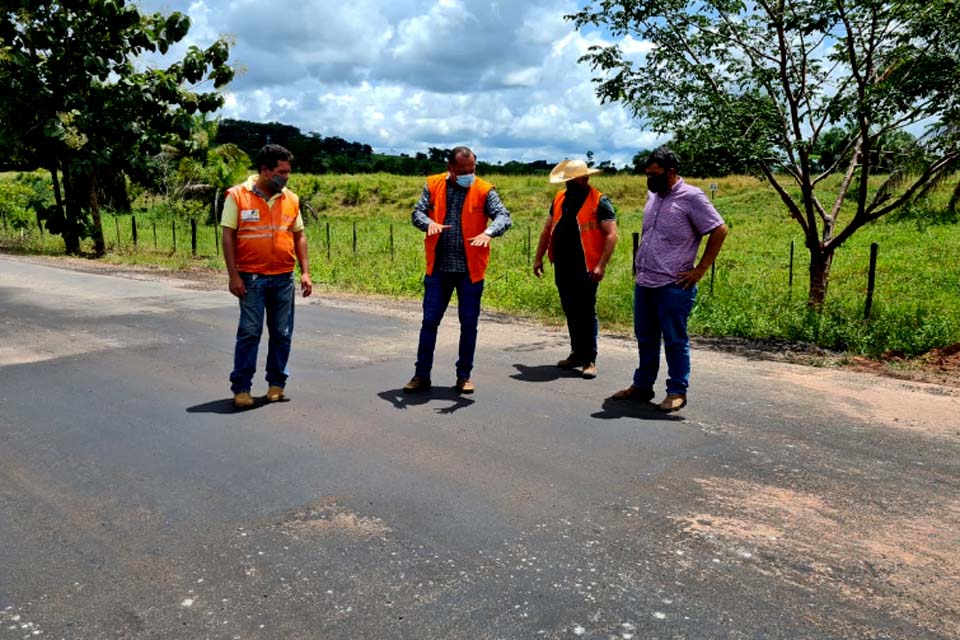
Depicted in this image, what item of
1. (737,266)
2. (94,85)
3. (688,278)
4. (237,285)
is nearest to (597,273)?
(688,278)

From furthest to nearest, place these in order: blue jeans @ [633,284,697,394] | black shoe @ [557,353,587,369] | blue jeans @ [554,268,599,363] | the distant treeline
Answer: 1. the distant treeline
2. black shoe @ [557,353,587,369]
3. blue jeans @ [554,268,599,363]
4. blue jeans @ [633,284,697,394]

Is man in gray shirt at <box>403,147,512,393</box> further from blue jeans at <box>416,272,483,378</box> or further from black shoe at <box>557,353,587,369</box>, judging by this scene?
black shoe at <box>557,353,587,369</box>

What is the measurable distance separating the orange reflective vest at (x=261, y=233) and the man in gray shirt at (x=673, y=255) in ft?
8.44

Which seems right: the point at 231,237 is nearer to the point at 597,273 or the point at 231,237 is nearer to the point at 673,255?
the point at 597,273

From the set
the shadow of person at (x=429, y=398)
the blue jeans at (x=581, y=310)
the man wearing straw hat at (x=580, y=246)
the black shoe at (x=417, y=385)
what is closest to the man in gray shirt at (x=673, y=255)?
the man wearing straw hat at (x=580, y=246)

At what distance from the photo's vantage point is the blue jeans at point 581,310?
689 cm

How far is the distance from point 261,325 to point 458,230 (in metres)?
1.61

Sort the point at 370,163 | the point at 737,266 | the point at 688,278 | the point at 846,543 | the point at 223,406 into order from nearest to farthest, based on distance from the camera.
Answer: the point at 846,543
the point at 688,278
the point at 223,406
the point at 737,266
the point at 370,163

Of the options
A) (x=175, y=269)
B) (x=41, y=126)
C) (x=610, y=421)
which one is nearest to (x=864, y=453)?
(x=610, y=421)

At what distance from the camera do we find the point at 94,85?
20.0 metres

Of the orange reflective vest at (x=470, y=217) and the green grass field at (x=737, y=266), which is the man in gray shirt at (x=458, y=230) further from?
the green grass field at (x=737, y=266)

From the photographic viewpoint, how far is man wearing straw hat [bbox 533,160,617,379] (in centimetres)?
666

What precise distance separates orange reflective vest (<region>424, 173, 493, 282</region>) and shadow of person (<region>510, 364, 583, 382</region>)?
115cm

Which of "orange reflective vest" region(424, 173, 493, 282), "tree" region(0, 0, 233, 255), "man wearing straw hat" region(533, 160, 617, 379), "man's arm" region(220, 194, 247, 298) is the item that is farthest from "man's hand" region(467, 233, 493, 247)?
"tree" region(0, 0, 233, 255)
